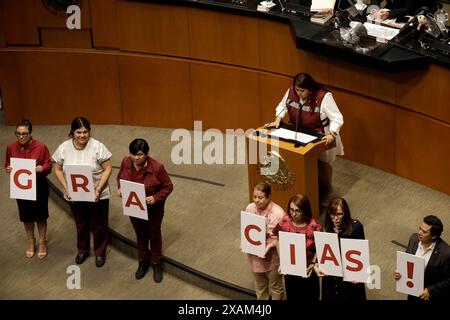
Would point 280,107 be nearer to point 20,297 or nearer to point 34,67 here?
point 20,297

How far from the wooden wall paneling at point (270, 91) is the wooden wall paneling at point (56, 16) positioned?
1.74 m

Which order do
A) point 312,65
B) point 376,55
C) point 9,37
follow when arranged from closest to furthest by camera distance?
point 376,55 < point 312,65 < point 9,37

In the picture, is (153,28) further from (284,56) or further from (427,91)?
(427,91)

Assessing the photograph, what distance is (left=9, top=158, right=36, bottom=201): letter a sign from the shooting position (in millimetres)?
7115

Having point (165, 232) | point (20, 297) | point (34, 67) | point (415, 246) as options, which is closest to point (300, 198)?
point (415, 246)

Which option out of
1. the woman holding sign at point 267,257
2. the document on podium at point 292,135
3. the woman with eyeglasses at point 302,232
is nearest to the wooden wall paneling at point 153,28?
the document on podium at point 292,135

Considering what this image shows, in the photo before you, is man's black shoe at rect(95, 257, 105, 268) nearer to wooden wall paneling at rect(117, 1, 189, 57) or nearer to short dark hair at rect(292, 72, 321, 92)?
short dark hair at rect(292, 72, 321, 92)

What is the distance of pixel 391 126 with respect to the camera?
795 centimetres

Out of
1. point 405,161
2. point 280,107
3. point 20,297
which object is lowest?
point 20,297

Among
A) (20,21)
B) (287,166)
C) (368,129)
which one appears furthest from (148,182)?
(20,21)

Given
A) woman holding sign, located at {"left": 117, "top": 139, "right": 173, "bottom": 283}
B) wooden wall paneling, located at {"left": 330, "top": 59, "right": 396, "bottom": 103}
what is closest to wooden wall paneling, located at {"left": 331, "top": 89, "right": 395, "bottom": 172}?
wooden wall paneling, located at {"left": 330, "top": 59, "right": 396, "bottom": 103}

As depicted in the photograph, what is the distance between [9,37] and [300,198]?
428cm
